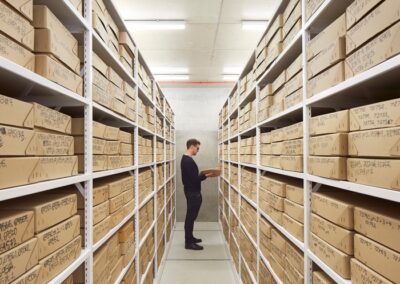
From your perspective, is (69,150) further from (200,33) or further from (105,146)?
(200,33)

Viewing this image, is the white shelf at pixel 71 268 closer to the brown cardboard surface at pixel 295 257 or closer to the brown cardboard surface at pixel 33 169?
the brown cardboard surface at pixel 33 169

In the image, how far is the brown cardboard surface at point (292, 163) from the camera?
1.63 m

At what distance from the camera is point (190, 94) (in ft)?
24.6

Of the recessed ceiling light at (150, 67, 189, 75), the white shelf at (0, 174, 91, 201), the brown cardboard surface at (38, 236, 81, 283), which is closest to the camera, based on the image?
the white shelf at (0, 174, 91, 201)

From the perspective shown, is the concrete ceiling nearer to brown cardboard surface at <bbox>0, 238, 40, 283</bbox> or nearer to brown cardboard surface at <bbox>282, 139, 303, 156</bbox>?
brown cardboard surface at <bbox>282, 139, 303, 156</bbox>

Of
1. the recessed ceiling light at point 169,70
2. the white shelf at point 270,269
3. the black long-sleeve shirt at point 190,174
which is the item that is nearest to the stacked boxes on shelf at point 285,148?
the white shelf at point 270,269

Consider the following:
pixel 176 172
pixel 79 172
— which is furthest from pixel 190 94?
pixel 79 172

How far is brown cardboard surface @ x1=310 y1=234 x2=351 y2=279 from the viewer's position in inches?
45.1

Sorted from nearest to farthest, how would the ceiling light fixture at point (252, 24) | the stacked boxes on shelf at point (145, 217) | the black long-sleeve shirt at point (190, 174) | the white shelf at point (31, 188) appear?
the white shelf at point (31, 188) < the stacked boxes on shelf at point (145, 217) < the ceiling light fixture at point (252, 24) < the black long-sleeve shirt at point (190, 174)

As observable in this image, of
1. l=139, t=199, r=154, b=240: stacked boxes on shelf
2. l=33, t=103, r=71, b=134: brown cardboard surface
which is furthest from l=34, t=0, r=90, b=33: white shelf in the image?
l=139, t=199, r=154, b=240: stacked boxes on shelf

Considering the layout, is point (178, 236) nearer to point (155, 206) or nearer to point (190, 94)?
point (155, 206)

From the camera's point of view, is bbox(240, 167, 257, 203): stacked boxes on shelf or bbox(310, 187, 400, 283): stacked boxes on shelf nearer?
bbox(310, 187, 400, 283): stacked boxes on shelf

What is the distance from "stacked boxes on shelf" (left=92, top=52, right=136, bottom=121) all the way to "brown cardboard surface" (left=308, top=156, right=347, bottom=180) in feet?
3.67

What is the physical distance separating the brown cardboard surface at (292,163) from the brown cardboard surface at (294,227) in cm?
28
